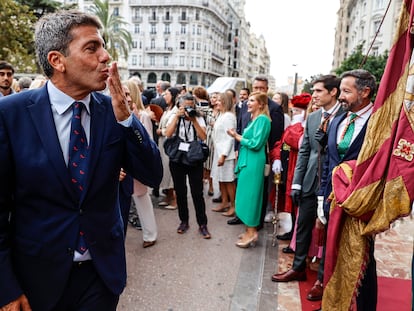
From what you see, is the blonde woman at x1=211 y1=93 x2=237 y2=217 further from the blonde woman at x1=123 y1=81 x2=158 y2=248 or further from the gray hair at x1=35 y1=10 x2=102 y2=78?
the gray hair at x1=35 y1=10 x2=102 y2=78

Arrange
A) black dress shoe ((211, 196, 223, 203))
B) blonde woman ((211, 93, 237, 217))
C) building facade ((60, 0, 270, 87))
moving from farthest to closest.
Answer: building facade ((60, 0, 270, 87)) < black dress shoe ((211, 196, 223, 203)) < blonde woman ((211, 93, 237, 217))

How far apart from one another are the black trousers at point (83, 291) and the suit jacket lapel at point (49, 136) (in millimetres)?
431

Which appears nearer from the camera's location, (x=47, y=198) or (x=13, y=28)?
(x=47, y=198)

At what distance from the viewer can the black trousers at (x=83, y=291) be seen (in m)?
1.74

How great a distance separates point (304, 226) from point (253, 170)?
1.19 meters

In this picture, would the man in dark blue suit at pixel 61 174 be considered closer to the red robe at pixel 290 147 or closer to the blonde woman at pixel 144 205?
the blonde woman at pixel 144 205

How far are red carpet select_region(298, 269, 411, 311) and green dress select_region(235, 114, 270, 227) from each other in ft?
3.53

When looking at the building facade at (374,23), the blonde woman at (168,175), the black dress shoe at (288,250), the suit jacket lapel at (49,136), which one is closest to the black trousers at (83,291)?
the suit jacket lapel at (49,136)

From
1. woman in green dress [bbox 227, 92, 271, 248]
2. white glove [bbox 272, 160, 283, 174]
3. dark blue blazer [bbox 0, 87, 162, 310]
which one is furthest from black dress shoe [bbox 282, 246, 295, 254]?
dark blue blazer [bbox 0, 87, 162, 310]

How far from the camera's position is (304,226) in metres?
3.58

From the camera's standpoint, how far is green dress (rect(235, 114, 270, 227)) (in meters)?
4.51

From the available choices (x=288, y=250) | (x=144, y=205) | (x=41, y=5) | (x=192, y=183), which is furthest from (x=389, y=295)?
(x=41, y=5)

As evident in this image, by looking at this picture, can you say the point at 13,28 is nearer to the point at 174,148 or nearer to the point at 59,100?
the point at 174,148

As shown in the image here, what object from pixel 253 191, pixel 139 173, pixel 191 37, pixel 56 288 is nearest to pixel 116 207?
pixel 139 173
